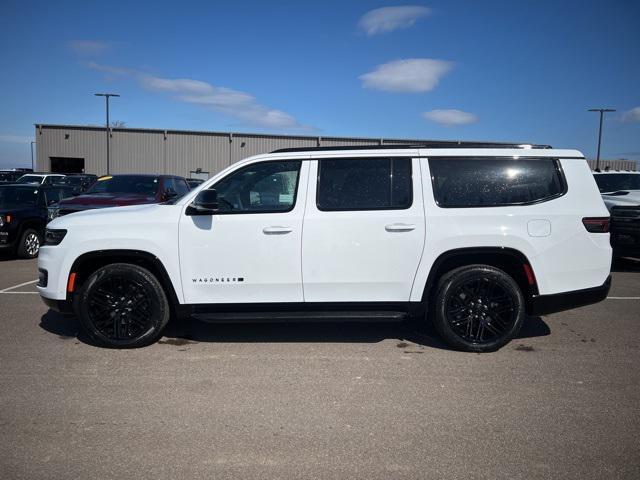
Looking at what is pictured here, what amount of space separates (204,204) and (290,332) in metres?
1.79

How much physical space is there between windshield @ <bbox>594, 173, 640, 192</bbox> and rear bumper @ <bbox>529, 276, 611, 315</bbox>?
24.0ft

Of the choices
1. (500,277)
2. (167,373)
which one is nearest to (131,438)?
(167,373)

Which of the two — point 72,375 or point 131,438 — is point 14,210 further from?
point 131,438

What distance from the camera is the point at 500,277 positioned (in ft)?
15.1

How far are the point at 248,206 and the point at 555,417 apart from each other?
3.07 metres

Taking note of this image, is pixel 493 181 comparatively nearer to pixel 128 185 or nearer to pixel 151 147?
pixel 128 185

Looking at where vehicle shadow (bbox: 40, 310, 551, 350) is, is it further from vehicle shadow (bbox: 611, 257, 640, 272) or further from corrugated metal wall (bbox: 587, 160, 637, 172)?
corrugated metal wall (bbox: 587, 160, 637, 172)

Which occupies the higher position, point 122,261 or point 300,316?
point 122,261

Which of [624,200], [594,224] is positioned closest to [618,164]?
[624,200]

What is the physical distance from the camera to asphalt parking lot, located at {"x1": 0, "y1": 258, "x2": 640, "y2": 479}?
9.33 feet

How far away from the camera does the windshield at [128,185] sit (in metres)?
10.3

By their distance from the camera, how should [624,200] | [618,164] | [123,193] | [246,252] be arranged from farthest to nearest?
[618,164] < [123,193] < [624,200] < [246,252]

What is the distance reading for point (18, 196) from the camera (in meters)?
11.0

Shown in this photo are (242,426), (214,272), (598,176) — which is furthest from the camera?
(598,176)
